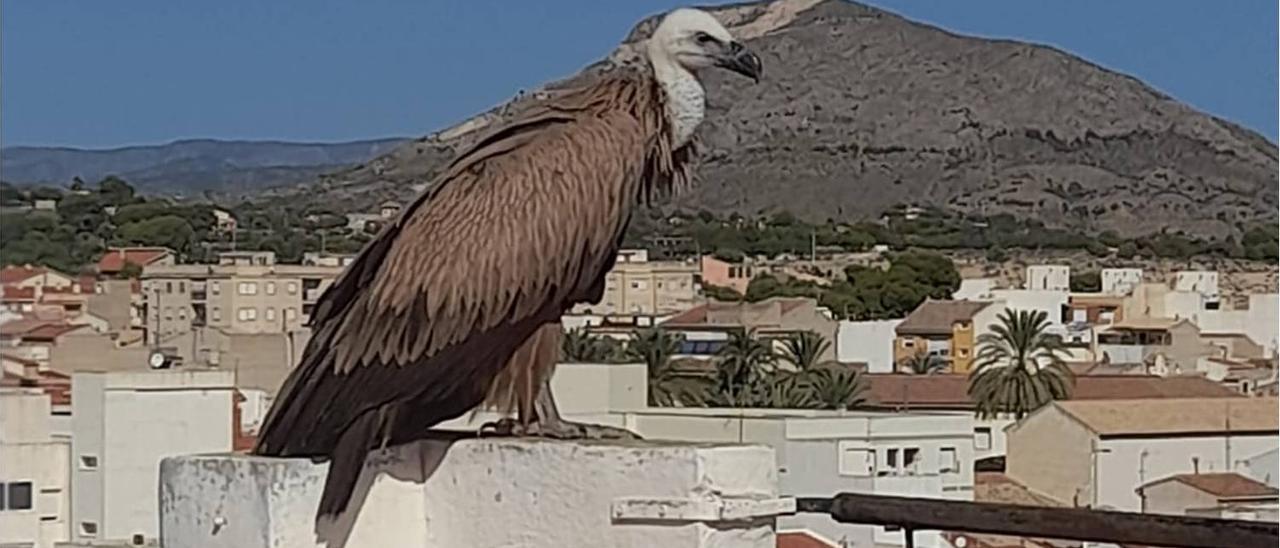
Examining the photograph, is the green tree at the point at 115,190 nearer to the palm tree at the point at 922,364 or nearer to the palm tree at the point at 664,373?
the palm tree at the point at 664,373

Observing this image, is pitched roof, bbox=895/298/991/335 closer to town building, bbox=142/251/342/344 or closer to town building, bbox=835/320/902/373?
town building, bbox=835/320/902/373

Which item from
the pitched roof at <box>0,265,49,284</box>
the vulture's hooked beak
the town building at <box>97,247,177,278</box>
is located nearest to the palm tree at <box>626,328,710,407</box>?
the town building at <box>97,247,177,278</box>

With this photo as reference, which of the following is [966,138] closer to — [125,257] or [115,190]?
[125,257]

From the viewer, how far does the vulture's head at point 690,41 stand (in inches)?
125

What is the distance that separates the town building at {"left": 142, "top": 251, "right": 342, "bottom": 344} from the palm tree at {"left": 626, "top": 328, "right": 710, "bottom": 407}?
3947mm

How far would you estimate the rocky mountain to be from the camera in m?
51.9

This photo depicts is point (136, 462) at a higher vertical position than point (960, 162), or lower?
lower

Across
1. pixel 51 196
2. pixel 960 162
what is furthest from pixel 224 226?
pixel 960 162

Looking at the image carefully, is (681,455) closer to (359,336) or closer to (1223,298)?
(359,336)

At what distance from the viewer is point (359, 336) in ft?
9.46

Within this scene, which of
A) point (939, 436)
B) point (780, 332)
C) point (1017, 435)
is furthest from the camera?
point (780, 332)

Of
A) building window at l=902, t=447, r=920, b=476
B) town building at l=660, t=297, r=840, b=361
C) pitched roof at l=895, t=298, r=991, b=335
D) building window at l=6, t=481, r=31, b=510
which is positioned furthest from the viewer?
pitched roof at l=895, t=298, r=991, b=335

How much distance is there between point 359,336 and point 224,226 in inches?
918

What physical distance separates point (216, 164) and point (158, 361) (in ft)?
6.15
